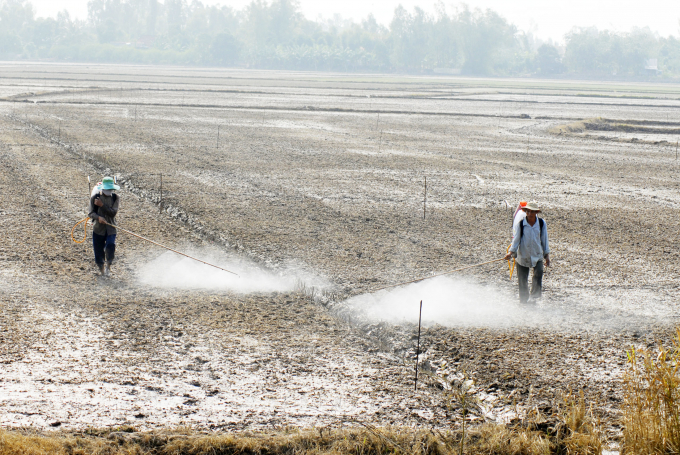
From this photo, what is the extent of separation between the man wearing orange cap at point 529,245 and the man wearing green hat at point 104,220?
6.40 m

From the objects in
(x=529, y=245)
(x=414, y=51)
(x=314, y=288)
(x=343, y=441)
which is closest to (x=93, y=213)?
(x=314, y=288)

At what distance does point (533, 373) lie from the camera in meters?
7.77

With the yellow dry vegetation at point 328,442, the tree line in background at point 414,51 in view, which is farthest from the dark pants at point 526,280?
the tree line in background at point 414,51

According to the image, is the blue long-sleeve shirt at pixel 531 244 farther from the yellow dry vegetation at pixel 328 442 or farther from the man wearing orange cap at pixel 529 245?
the yellow dry vegetation at pixel 328 442

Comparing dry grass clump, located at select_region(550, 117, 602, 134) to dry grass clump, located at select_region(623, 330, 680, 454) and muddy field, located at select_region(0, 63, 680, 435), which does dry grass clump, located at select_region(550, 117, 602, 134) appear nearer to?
muddy field, located at select_region(0, 63, 680, 435)

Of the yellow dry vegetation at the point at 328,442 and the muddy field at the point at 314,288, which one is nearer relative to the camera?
the yellow dry vegetation at the point at 328,442

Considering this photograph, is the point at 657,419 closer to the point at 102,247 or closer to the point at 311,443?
the point at 311,443

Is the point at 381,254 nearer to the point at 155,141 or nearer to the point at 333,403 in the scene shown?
the point at 333,403

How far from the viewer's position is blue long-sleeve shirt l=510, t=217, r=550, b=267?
32.6 feet

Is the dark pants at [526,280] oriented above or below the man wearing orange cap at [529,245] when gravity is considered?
below

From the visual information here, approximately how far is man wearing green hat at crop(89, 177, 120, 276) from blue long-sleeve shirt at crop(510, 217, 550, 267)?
646 cm

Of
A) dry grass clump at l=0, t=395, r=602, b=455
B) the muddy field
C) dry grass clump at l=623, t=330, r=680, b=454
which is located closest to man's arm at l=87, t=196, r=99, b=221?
the muddy field

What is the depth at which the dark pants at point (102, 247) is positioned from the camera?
10930 mm

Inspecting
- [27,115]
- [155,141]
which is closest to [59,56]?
[27,115]
